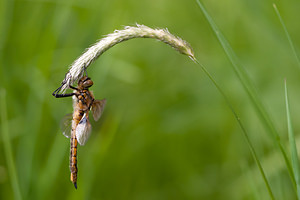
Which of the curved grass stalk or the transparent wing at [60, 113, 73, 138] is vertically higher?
the curved grass stalk

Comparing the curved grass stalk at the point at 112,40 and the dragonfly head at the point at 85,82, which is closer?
the curved grass stalk at the point at 112,40

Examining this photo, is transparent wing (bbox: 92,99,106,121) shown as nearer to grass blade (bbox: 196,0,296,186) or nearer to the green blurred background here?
the green blurred background

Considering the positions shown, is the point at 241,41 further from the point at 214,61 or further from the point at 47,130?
the point at 47,130

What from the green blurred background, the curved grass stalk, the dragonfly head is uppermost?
the curved grass stalk

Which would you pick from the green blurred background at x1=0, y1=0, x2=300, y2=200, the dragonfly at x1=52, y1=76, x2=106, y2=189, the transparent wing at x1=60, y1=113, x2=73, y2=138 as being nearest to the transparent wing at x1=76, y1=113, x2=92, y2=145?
the dragonfly at x1=52, y1=76, x2=106, y2=189

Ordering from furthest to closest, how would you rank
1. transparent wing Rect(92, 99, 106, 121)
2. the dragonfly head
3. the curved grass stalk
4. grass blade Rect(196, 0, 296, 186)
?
transparent wing Rect(92, 99, 106, 121) → the dragonfly head → grass blade Rect(196, 0, 296, 186) → the curved grass stalk

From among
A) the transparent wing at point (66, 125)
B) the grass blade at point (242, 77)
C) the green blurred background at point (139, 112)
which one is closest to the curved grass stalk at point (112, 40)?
the grass blade at point (242, 77)

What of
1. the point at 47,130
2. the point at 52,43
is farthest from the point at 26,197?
the point at 52,43

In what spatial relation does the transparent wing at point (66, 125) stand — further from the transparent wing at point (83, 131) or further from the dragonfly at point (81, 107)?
the transparent wing at point (83, 131)
